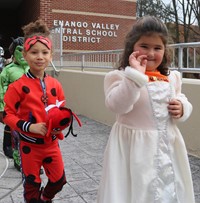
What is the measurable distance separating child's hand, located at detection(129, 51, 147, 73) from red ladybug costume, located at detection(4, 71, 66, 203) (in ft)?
3.26

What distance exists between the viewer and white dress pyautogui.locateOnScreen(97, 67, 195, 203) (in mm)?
2078

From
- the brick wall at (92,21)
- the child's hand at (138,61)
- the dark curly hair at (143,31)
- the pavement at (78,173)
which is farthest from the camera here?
the brick wall at (92,21)

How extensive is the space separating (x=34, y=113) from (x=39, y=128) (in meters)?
0.20

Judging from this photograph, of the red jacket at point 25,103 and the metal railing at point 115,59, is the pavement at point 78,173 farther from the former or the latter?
the metal railing at point 115,59

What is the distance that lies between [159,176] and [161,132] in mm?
250

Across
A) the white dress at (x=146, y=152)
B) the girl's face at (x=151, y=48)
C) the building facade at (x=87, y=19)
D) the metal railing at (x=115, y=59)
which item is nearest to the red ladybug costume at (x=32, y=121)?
the metal railing at (x=115, y=59)

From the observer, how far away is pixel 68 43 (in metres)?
16.5

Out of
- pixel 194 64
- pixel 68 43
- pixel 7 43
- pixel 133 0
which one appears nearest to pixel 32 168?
pixel 194 64

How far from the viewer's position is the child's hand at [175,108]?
2.13m

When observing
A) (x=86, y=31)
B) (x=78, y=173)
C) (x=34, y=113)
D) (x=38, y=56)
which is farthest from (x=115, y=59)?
(x=86, y=31)

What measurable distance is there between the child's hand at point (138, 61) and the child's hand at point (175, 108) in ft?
0.96

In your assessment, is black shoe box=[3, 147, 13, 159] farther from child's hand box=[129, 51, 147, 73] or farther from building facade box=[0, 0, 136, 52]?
building facade box=[0, 0, 136, 52]

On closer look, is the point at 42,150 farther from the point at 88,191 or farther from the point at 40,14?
the point at 40,14

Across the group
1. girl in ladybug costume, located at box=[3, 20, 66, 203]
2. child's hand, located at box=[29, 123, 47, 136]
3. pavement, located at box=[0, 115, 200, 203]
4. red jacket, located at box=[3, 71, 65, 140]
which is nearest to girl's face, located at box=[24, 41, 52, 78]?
girl in ladybug costume, located at box=[3, 20, 66, 203]
